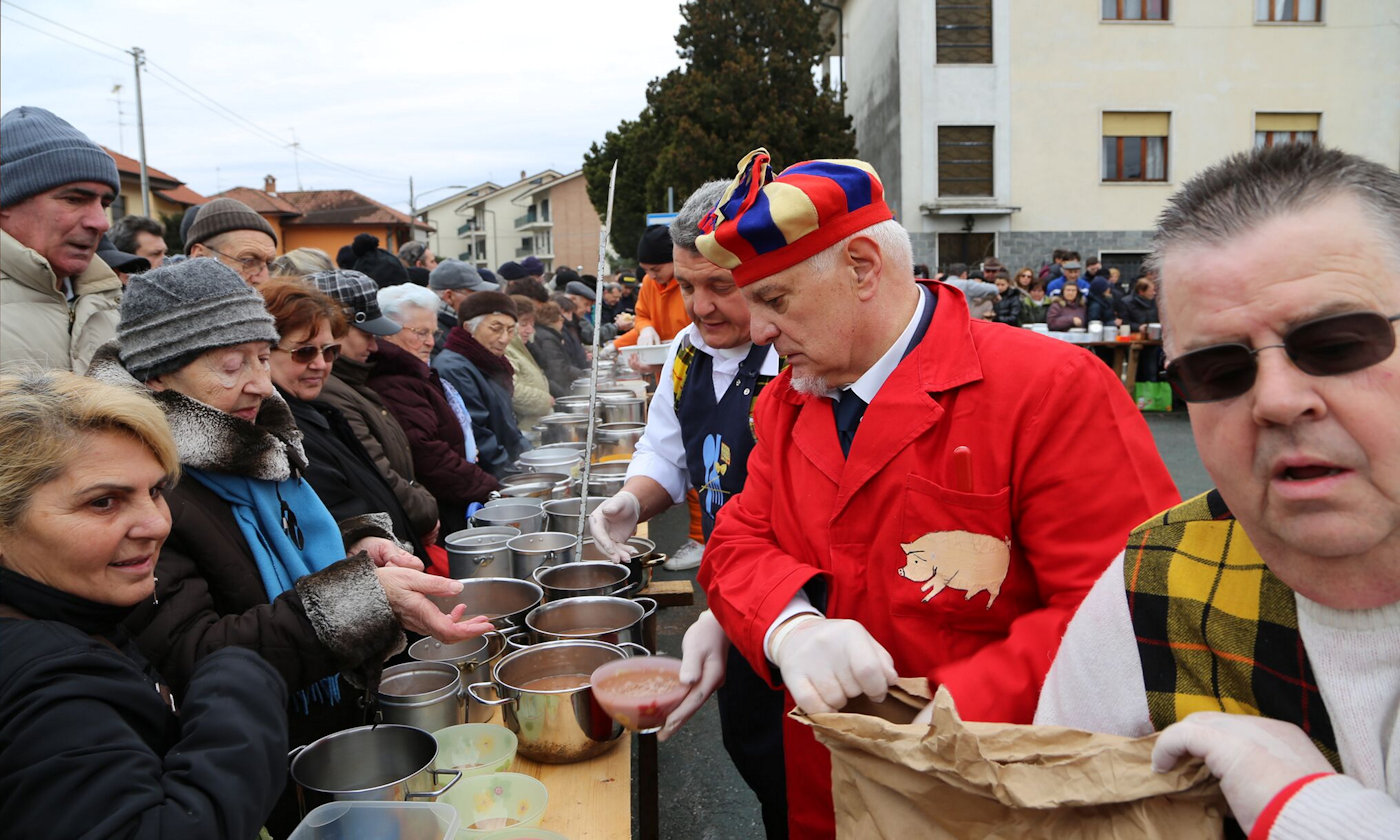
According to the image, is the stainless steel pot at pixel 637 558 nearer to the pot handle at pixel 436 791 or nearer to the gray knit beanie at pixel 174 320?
the pot handle at pixel 436 791

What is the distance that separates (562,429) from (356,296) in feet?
6.06

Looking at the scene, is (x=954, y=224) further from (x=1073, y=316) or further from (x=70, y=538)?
(x=70, y=538)

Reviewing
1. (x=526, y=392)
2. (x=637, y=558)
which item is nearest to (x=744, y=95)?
(x=526, y=392)

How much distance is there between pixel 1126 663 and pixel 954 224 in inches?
926

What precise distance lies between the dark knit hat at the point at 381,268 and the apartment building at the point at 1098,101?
58.3ft

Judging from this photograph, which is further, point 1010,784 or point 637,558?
point 637,558

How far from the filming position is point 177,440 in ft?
7.09

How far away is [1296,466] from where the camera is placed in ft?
3.02

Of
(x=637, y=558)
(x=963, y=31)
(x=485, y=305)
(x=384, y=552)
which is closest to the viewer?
(x=384, y=552)

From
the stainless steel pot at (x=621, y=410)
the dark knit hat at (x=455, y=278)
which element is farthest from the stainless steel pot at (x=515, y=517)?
the dark knit hat at (x=455, y=278)

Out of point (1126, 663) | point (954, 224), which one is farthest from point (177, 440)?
point (954, 224)

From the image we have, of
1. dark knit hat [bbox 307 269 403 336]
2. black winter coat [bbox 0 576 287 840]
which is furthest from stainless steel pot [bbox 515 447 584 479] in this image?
black winter coat [bbox 0 576 287 840]

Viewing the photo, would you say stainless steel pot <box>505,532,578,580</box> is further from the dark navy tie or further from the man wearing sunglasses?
the man wearing sunglasses

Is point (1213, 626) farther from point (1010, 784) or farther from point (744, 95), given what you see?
point (744, 95)
